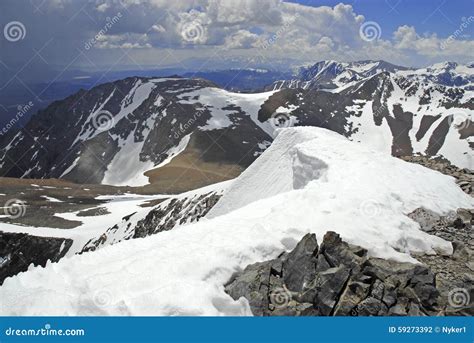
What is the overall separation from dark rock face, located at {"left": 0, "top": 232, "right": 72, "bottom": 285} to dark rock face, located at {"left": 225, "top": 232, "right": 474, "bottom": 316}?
55507mm

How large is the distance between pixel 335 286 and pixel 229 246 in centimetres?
388

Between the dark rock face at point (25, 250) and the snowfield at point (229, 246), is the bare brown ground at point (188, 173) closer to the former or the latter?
the dark rock face at point (25, 250)

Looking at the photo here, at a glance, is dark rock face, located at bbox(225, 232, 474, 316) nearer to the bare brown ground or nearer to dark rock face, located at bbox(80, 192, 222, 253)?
dark rock face, located at bbox(80, 192, 222, 253)

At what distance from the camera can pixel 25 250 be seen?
60.6 m

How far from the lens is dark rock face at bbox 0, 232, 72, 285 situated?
58.5 meters

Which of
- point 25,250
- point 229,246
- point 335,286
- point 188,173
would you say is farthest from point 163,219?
point 188,173

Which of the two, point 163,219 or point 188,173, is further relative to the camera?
point 188,173

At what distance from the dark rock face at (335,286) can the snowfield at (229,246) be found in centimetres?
68

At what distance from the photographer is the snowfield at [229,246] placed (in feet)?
32.9

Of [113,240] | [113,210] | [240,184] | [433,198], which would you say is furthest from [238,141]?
[433,198]

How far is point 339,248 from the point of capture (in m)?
12.2

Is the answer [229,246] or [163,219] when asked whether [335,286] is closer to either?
[229,246]

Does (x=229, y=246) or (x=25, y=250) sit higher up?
(x=229, y=246)

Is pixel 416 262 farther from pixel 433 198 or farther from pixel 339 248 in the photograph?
pixel 433 198
